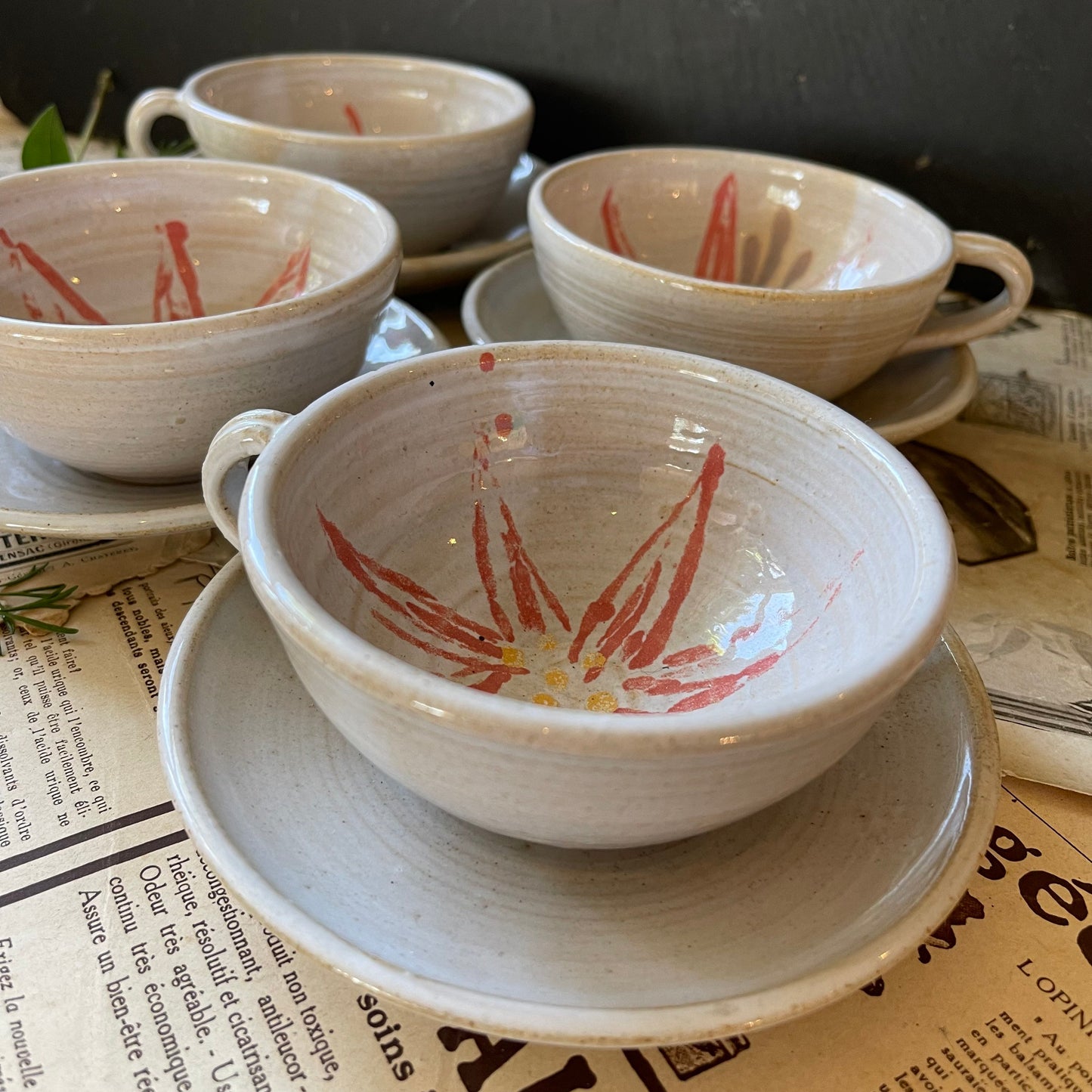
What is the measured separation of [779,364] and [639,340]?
107mm

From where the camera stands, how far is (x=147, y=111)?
3.37 ft

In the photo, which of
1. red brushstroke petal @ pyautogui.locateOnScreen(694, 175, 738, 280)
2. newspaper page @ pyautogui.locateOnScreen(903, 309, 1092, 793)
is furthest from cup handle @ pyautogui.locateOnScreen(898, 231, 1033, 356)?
red brushstroke petal @ pyautogui.locateOnScreen(694, 175, 738, 280)

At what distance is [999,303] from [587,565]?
1.56 ft

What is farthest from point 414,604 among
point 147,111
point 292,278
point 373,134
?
point 373,134

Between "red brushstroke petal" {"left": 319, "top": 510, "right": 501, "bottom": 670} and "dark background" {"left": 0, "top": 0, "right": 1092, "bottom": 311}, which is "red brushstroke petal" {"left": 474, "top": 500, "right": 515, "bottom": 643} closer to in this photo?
"red brushstroke petal" {"left": 319, "top": 510, "right": 501, "bottom": 670}

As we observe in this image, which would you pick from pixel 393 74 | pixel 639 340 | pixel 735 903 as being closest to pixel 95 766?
pixel 735 903

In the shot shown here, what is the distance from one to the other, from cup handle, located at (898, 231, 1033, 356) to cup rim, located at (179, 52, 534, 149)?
452 mm

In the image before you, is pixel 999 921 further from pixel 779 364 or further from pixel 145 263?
pixel 145 263

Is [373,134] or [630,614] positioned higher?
[373,134]

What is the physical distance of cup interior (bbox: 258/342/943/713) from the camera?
0.54 metres

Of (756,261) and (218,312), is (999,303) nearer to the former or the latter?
(756,261)

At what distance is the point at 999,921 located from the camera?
53cm

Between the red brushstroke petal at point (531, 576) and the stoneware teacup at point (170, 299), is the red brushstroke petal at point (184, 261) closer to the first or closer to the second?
the stoneware teacup at point (170, 299)

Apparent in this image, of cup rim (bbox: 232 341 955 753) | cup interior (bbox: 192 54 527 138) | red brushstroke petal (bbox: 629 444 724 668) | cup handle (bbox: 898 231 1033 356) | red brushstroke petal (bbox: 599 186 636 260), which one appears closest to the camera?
cup rim (bbox: 232 341 955 753)
